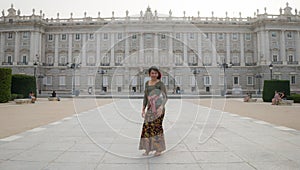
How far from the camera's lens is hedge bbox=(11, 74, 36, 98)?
85.9 ft

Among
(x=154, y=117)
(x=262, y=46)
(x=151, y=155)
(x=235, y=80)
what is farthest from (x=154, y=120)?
(x=262, y=46)

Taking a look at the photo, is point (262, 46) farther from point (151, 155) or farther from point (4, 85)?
point (151, 155)

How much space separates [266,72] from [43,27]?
4815 cm

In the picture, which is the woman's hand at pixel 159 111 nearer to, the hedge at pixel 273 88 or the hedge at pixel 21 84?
the hedge at pixel 273 88

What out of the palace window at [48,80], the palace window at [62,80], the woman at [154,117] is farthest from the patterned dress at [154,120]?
the palace window at [48,80]

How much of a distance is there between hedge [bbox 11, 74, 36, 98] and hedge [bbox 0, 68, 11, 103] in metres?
4.40

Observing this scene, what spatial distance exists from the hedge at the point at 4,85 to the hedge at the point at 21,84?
4.40 meters

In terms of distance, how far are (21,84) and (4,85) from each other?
538 centimetres

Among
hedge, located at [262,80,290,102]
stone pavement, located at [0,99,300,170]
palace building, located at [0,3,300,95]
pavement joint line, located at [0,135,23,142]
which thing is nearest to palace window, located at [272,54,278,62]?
palace building, located at [0,3,300,95]

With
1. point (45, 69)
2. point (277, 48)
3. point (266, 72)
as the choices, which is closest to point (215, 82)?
point (266, 72)

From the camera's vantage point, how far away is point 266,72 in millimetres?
49875

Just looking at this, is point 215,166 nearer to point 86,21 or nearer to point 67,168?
point 67,168

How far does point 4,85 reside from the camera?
21.3 metres

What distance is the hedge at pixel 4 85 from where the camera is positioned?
21.0 metres
